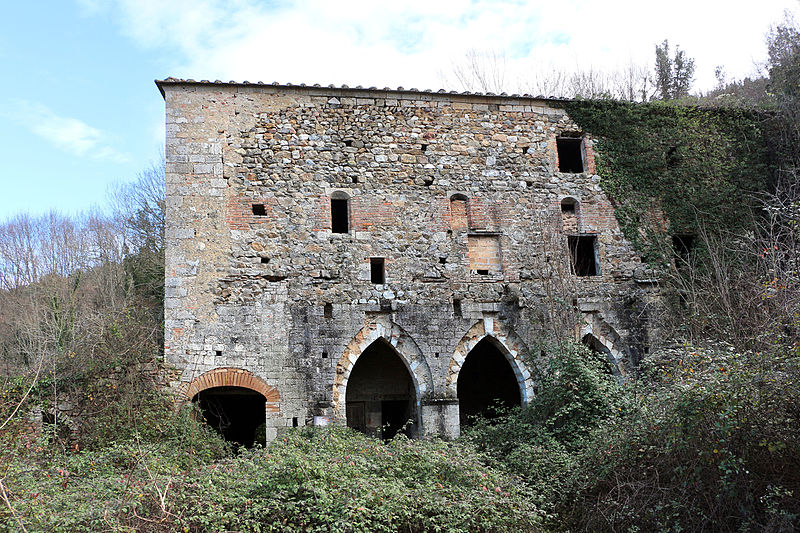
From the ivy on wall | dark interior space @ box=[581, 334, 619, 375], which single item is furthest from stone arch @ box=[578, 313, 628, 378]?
the ivy on wall

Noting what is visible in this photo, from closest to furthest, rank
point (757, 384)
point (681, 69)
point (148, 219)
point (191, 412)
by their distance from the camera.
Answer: point (757, 384), point (191, 412), point (148, 219), point (681, 69)

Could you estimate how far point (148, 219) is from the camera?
2280 centimetres

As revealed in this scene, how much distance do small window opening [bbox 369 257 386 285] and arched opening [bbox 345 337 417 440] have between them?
191 centimetres

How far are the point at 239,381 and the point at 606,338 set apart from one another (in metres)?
7.38

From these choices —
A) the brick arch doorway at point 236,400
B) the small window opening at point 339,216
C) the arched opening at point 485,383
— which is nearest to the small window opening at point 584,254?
the arched opening at point 485,383

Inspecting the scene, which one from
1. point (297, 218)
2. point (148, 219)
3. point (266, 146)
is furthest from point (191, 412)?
point (148, 219)

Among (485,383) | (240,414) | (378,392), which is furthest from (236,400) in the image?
(485,383)

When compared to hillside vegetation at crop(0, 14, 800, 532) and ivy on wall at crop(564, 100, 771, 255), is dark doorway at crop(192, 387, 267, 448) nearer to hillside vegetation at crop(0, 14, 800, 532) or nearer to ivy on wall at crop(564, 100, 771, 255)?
hillside vegetation at crop(0, 14, 800, 532)

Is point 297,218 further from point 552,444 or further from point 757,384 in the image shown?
point 757,384

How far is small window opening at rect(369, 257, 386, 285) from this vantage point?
42.8 ft

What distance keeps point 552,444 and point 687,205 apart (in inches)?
274

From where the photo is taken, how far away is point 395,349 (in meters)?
12.7

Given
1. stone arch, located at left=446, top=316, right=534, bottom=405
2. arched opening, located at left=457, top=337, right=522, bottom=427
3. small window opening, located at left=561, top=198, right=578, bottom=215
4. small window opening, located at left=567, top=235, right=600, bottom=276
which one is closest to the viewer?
stone arch, located at left=446, top=316, right=534, bottom=405

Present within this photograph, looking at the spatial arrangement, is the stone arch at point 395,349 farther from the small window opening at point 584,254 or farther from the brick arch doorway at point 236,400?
the small window opening at point 584,254
